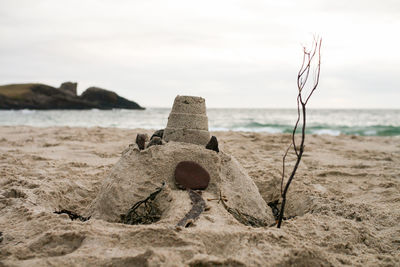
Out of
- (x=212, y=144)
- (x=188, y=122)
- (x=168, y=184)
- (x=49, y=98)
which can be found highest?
(x=49, y=98)

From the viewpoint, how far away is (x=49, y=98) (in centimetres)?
3569

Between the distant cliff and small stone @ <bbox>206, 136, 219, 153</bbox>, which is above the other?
the distant cliff

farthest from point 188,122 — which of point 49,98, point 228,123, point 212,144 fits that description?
point 49,98

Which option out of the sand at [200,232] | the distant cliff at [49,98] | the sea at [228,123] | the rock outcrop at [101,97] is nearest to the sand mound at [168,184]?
the sand at [200,232]

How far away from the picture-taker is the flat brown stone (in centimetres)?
242

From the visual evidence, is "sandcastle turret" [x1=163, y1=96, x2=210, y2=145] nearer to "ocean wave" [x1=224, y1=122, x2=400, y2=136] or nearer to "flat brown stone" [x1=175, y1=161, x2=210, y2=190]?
"flat brown stone" [x1=175, y1=161, x2=210, y2=190]

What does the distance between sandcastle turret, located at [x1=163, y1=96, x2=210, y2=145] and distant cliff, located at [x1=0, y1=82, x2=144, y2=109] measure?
35833mm

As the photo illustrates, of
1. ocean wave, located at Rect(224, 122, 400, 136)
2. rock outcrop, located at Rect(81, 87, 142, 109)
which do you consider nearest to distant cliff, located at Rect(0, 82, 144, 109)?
rock outcrop, located at Rect(81, 87, 142, 109)

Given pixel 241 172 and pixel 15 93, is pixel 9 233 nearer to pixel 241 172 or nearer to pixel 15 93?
pixel 241 172

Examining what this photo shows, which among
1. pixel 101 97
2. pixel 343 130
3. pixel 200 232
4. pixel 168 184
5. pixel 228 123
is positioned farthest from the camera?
pixel 101 97

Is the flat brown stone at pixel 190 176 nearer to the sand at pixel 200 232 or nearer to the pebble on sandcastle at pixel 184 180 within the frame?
the pebble on sandcastle at pixel 184 180

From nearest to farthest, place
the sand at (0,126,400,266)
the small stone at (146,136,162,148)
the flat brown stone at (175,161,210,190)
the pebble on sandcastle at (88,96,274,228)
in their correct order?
the sand at (0,126,400,266) → the pebble on sandcastle at (88,96,274,228) → the flat brown stone at (175,161,210,190) → the small stone at (146,136,162,148)

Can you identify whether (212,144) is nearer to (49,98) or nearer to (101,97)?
(49,98)

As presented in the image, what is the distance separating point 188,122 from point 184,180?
0.49 m
